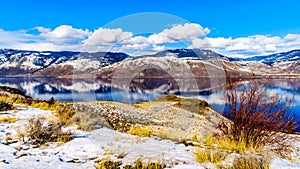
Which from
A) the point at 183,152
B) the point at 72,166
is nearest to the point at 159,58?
the point at 183,152

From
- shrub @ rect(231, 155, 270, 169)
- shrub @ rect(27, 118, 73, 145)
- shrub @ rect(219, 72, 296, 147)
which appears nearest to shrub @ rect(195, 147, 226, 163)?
shrub @ rect(231, 155, 270, 169)

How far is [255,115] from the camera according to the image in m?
7.10

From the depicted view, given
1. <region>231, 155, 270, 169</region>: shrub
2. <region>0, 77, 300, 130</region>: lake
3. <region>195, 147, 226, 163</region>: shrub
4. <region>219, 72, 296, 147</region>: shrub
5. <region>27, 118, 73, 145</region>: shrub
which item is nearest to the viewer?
<region>231, 155, 270, 169</region>: shrub

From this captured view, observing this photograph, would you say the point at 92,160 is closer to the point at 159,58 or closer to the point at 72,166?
the point at 72,166

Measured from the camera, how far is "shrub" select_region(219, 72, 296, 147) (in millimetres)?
7117

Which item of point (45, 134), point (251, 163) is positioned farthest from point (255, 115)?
point (45, 134)

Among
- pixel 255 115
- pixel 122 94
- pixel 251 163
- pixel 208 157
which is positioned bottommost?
pixel 122 94

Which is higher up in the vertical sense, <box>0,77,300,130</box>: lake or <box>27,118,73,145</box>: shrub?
<box>27,118,73,145</box>: shrub

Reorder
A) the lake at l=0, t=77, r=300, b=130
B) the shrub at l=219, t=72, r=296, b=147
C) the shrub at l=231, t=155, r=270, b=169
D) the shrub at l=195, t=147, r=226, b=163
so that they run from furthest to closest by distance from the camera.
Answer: the lake at l=0, t=77, r=300, b=130
the shrub at l=219, t=72, r=296, b=147
the shrub at l=195, t=147, r=226, b=163
the shrub at l=231, t=155, r=270, b=169

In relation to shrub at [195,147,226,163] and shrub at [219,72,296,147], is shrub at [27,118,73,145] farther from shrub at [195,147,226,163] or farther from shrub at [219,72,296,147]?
shrub at [219,72,296,147]

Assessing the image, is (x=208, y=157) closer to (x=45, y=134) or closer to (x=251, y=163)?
(x=251, y=163)

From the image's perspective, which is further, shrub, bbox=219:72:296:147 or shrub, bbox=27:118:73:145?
shrub, bbox=219:72:296:147

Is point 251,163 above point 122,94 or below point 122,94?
above

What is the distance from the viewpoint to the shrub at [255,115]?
7117mm
